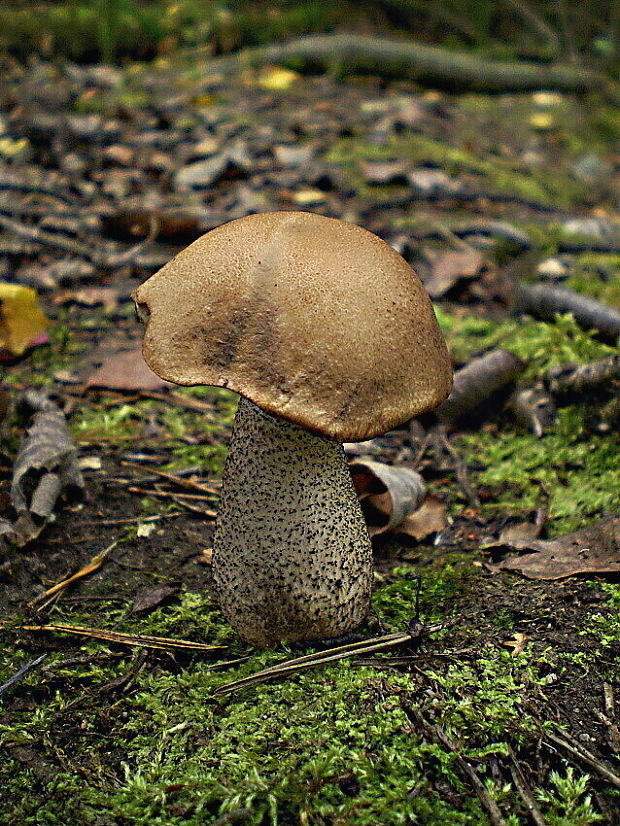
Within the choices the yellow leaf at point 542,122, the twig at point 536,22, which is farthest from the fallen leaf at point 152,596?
the twig at point 536,22

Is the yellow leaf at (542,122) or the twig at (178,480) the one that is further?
the yellow leaf at (542,122)

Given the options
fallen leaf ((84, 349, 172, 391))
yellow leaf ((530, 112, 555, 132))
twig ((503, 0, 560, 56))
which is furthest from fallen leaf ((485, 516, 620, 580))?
twig ((503, 0, 560, 56))

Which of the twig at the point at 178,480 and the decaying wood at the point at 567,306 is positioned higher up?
the decaying wood at the point at 567,306

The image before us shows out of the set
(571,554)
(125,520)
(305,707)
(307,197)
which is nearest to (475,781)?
(305,707)

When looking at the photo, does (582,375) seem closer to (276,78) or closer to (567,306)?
(567,306)

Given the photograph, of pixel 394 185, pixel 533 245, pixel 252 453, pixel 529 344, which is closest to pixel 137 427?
pixel 252 453

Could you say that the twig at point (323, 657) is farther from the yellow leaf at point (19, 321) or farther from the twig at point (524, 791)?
the yellow leaf at point (19, 321)
